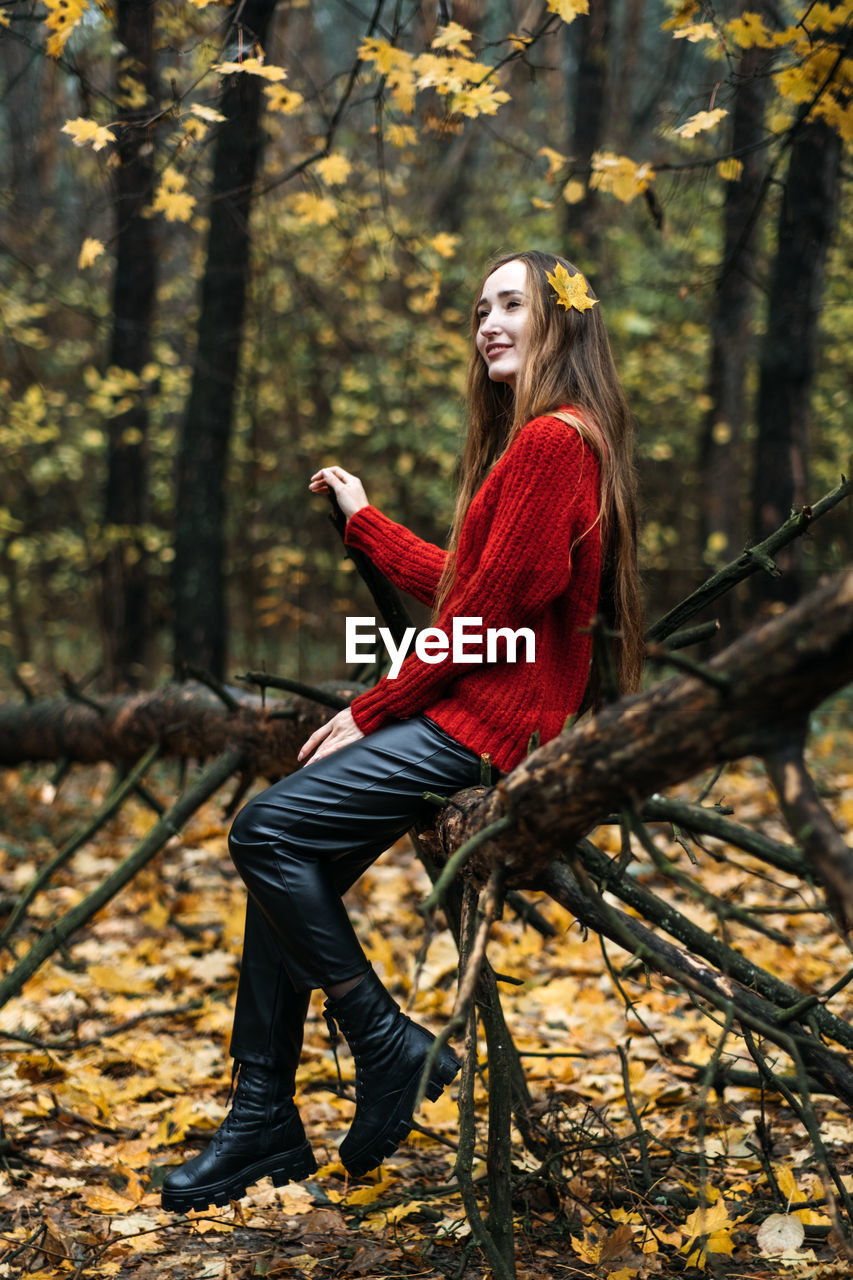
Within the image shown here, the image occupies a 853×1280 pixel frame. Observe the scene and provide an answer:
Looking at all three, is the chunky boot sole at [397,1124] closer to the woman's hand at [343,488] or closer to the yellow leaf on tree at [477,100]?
the woman's hand at [343,488]

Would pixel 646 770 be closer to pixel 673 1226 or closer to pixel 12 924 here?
pixel 673 1226

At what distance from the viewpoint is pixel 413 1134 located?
9.50 ft

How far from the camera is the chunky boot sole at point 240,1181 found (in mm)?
2186

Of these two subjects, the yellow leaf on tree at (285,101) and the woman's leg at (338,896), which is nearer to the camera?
the woman's leg at (338,896)

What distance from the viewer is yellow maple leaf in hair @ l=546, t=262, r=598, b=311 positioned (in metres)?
2.19

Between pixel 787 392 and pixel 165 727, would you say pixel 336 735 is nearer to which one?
pixel 165 727

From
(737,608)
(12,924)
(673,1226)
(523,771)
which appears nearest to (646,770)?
(523,771)

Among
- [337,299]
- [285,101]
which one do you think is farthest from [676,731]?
[337,299]

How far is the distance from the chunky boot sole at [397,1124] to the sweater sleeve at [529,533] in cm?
80

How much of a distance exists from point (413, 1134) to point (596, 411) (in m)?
2.00

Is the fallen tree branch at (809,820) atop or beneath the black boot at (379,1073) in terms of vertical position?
atop

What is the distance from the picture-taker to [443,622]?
6.86ft

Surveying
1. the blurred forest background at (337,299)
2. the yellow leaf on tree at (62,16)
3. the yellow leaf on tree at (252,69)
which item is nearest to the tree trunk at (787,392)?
the blurred forest background at (337,299)

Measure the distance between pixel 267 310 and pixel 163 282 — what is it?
164 inches
